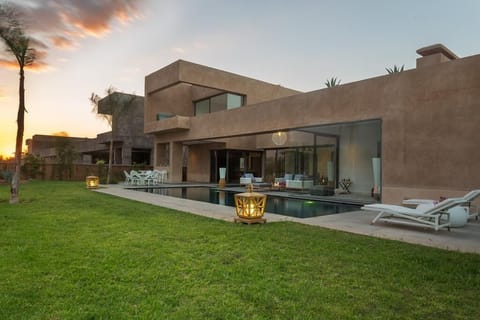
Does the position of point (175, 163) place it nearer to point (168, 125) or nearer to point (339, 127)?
point (168, 125)

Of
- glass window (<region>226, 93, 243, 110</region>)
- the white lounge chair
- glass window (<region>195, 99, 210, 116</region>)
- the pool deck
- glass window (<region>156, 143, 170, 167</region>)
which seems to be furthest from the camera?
glass window (<region>156, 143, 170, 167</region>)

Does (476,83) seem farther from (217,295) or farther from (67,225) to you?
(67,225)

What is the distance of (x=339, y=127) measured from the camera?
495 inches

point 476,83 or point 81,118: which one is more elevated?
point 81,118

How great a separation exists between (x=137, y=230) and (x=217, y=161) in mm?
17617

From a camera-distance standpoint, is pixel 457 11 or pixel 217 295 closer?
pixel 217 295

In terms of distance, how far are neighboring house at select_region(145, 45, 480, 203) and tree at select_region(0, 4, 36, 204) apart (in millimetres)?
9338

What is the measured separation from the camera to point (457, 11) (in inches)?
458

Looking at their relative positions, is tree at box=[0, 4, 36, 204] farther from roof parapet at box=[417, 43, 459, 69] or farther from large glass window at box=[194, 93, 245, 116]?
large glass window at box=[194, 93, 245, 116]

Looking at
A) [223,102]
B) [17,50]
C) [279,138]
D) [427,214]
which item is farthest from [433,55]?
[223,102]

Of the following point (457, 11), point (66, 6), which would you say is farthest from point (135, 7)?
point (457, 11)

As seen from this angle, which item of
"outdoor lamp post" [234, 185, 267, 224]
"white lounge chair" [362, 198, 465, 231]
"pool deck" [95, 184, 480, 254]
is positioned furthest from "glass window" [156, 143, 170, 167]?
"white lounge chair" [362, 198, 465, 231]

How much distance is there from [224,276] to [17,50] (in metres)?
10.0

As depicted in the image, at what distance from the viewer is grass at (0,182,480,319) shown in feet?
8.50
